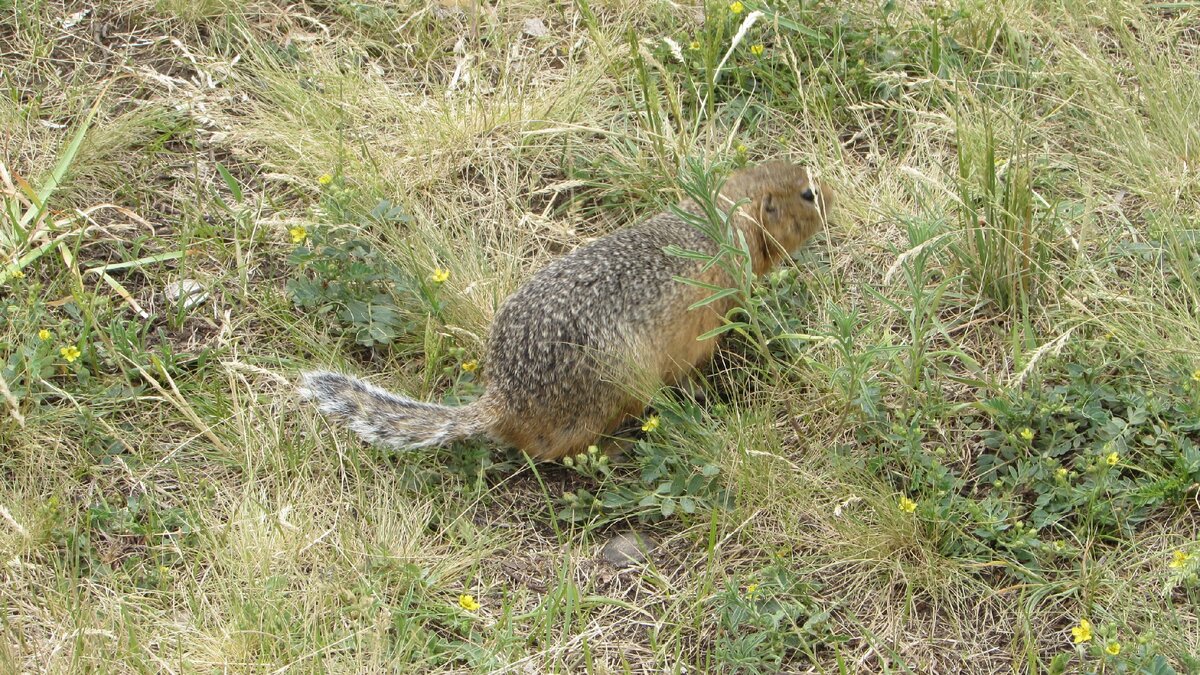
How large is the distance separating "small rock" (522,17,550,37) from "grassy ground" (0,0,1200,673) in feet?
0.10

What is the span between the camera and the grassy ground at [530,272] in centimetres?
399

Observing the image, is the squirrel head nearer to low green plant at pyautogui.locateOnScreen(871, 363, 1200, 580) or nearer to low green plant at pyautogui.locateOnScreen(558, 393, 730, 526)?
low green plant at pyautogui.locateOnScreen(558, 393, 730, 526)

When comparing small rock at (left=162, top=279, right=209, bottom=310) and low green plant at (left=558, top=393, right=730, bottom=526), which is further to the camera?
small rock at (left=162, top=279, right=209, bottom=310)

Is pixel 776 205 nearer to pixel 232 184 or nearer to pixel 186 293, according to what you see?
pixel 232 184

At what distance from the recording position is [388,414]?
14.6 feet

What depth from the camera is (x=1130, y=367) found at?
14.5 feet

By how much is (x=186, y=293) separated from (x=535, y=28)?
7.22 ft

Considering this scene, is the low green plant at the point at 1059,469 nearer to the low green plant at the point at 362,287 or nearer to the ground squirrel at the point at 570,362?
the ground squirrel at the point at 570,362

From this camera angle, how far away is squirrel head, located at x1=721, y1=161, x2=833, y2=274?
506 cm

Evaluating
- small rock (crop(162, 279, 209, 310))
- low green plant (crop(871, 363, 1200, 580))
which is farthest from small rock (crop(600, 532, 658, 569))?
small rock (crop(162, 279, 209, 310))

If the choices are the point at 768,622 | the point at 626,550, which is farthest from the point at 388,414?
the point at 768,622

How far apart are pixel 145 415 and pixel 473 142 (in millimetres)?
1852

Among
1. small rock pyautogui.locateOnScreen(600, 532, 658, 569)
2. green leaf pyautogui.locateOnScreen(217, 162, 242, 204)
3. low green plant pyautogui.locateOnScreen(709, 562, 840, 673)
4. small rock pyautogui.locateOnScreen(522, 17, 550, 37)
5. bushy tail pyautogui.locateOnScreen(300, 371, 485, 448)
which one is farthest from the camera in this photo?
small rock pyautogui.locateOnScreen(522, 17, 550, 37)

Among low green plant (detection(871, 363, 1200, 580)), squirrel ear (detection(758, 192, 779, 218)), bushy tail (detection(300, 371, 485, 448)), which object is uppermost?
squirrel ear (detection(758, 192, 779, 218))
